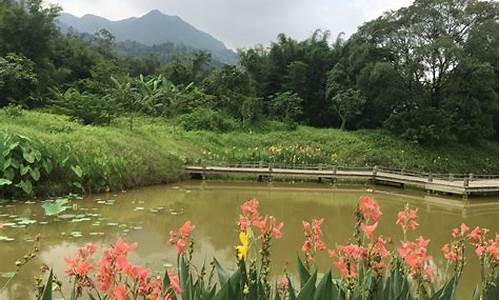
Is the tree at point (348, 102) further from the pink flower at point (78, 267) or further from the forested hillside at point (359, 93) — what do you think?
the pink flower at point (78, 267)

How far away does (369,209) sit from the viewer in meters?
1.73

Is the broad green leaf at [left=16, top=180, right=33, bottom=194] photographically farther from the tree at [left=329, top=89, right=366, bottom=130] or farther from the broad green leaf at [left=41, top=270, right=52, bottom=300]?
the tree at [left=329, top=89, right=366, bottom=130]

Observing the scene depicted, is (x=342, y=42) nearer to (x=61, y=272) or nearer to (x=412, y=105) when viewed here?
(x=412, y=105)

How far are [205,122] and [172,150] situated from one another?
483 centimetres

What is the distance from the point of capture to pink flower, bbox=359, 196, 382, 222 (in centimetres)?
172

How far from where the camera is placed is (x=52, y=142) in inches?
408

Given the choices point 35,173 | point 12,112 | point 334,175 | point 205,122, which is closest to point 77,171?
point 35,173

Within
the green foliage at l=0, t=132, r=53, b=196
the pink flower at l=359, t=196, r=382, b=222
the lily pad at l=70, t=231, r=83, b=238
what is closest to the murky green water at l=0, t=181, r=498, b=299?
the lily pad at l=70, t=231, r=83, b=238

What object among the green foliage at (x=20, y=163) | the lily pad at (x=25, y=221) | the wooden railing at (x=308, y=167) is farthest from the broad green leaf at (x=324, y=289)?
the wooden railing at (x=308, y=167)

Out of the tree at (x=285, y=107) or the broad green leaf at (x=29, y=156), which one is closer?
the broad green leaf at (x=29, y=156)

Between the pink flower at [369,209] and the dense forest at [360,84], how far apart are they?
1590cm

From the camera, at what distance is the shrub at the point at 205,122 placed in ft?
64.1

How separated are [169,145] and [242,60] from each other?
12.4 meters

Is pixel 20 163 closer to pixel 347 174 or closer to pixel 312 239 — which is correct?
pixel 312 239
